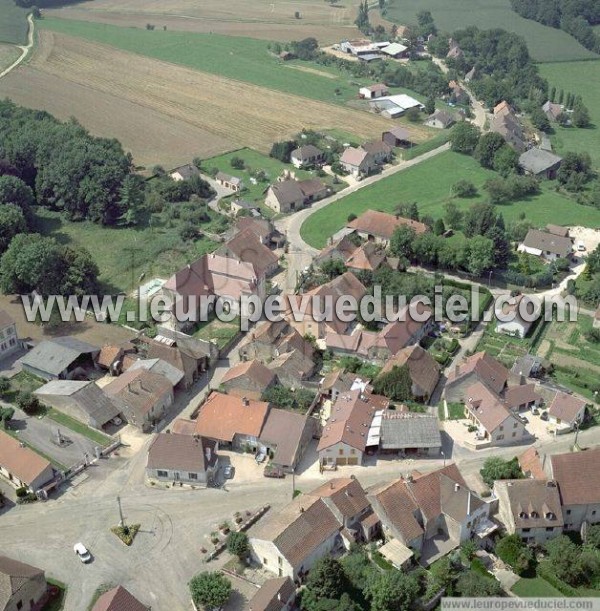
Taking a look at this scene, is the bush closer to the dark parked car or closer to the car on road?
the dark parked car

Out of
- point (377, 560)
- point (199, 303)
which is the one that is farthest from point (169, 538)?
point (199, 303)

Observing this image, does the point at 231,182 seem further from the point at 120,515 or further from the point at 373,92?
the point at 120,515

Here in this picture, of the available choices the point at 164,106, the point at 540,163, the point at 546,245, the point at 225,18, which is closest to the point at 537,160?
the point at 540,163

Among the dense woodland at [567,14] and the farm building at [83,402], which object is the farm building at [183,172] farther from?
the dense woodland at [567,14]

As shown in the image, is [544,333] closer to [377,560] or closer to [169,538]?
[377,560]

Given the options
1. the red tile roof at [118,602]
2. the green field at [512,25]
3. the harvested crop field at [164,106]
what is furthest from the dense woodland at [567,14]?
the red tile roof at [118,602]

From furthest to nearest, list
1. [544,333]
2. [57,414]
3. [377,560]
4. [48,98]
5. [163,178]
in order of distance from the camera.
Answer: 1. [48,98]
2. [163,178]
3. [544,333]
4. [57,414]
5. [377,560]
